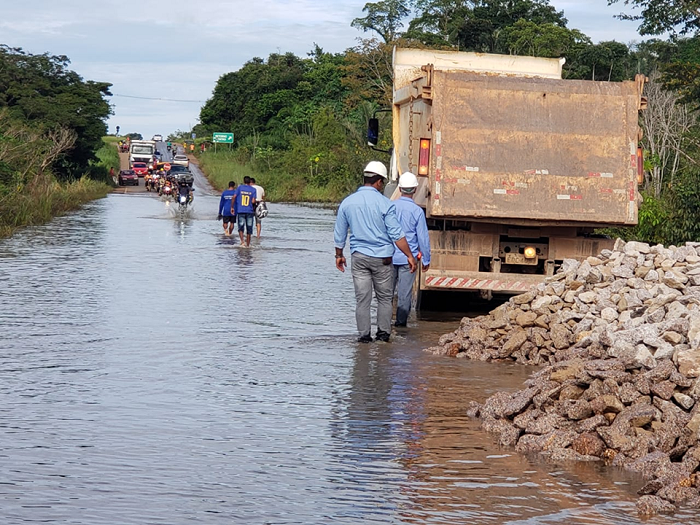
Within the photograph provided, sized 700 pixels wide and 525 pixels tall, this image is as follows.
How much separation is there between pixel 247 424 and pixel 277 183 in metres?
63.4

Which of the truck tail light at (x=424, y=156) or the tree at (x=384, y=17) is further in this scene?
the tree at (x=384, y=17)

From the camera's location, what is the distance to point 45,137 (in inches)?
Result: 1992

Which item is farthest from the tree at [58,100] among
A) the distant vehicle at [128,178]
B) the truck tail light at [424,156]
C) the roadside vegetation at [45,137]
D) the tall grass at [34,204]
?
the truck tail light at [424,156]

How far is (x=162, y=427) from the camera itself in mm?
7664

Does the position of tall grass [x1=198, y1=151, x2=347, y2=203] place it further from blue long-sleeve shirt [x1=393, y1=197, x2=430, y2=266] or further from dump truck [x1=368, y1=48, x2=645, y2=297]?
blue long-sleeve shirt [x1=393, y1=197, x2=430, y2=266]

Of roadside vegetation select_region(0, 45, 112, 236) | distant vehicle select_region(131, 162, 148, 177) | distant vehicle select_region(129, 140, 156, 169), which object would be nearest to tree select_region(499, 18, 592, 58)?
roadside vegetation select_region(0, 45, 112, 236)

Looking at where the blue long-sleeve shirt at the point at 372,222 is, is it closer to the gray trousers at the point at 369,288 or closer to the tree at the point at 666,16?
the gray trousers at the point at 369,288

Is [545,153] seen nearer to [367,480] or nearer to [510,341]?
[510,341]

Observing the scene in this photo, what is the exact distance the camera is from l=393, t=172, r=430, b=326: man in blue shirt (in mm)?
12797

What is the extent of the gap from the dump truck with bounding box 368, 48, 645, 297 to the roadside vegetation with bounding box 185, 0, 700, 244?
35.5ft

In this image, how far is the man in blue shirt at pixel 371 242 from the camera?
1177cm

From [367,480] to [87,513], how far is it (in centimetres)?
158

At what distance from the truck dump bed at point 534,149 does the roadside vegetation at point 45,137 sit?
15.6 meters

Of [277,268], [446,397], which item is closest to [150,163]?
[277,268]
